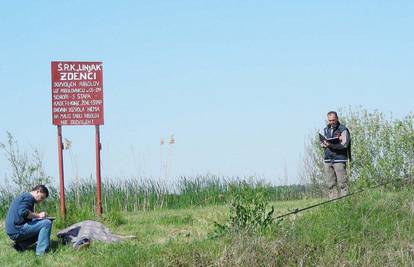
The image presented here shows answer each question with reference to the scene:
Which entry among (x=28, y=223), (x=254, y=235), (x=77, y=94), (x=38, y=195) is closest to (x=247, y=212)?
(x=254, y=235)

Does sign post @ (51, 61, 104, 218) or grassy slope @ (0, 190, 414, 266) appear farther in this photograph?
sign post @ (51, 61, 104, 218)

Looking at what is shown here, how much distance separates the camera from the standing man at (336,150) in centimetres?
1527

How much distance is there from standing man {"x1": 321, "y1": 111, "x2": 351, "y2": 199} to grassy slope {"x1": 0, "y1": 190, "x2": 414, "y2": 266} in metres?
1.49

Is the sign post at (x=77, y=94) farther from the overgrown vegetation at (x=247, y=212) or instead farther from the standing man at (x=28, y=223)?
the overgrown vegetation at (x=247, y=212)

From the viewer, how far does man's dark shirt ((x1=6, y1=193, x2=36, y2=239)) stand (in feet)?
39.8

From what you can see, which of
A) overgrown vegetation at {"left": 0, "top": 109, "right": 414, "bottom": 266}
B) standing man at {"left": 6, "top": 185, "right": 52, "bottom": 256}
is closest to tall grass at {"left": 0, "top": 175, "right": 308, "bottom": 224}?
overgrown vegetation at {"left": 0, "top": 109, "right": 414, "bottom": 266}

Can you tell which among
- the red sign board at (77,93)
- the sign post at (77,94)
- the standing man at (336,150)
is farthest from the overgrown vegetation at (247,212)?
the red sign board at (77,93)

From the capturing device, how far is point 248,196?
37.9 ft

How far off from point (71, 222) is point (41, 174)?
4.97 metres

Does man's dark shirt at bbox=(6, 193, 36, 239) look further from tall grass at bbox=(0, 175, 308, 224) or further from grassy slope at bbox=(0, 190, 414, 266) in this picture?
tall grass at bbox=(0, 175, 308, 224)

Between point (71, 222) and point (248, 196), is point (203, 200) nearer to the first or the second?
point (71, 222)

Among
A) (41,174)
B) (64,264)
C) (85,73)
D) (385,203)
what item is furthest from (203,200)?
(64,264)

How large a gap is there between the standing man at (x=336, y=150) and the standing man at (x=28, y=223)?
18.7 ft

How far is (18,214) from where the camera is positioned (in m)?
12.1
